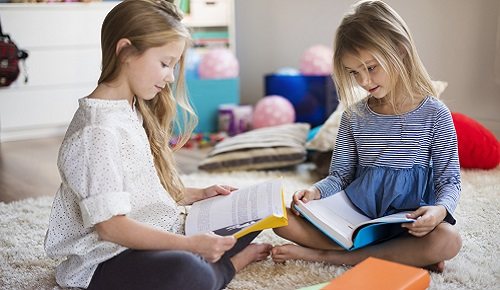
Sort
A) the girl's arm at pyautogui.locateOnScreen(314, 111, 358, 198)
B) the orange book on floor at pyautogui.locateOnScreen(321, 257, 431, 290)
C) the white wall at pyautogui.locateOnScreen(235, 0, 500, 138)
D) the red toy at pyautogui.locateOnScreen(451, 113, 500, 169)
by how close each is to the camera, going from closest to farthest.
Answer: the orange book on floor at pyautogui.locateOnScreen(321, 257, 431, 290)
the girl's arm at pyautogui.locateOnScreen(314, 111, 358, 198)
the red toy at pyautogui.locateOnScreen(451, 113, 500, 169)
the white wall at pyautogui.locateOnScreen(235, 0, 500, 138)

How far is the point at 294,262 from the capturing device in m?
1.47

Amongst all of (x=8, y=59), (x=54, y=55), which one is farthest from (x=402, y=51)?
(x=54, y=55)

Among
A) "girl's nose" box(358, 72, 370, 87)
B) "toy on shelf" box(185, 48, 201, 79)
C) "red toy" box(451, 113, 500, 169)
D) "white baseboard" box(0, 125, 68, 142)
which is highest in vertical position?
"girl's nose" box(358, 72, 370, 87)

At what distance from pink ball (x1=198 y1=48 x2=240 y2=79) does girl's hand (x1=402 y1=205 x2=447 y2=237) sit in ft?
6.84

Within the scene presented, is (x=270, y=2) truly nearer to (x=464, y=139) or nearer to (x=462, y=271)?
(x=464, y=139)

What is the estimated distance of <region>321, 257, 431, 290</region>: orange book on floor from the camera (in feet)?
3.53

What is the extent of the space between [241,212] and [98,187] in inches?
11.8

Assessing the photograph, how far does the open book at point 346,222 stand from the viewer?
132 centimetres

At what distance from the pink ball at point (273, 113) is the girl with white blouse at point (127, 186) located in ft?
5.43

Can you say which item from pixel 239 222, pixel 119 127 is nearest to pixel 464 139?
pixel 239 222

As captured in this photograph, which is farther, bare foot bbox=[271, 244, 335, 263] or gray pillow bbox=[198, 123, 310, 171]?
gray pillow bbox=[198, 123, 310, 171]

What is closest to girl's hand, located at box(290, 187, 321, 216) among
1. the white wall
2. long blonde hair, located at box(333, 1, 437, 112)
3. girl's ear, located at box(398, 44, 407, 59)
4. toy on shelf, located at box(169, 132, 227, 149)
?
long blonde hair, located at box(333, 1, 437, 112)

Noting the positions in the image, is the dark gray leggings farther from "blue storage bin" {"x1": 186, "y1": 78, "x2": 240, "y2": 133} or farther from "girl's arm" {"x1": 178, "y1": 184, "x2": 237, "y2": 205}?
"blue storage bin" {"x1": 186, "y1": 78, "x2": 240, "y2": 133}

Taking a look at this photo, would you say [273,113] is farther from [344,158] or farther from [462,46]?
[344,158]
